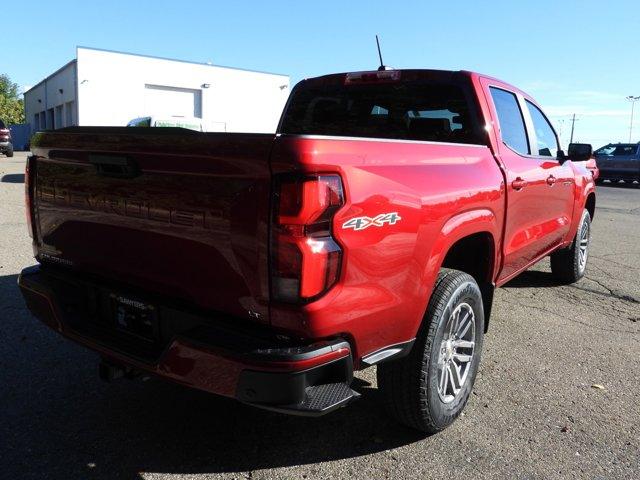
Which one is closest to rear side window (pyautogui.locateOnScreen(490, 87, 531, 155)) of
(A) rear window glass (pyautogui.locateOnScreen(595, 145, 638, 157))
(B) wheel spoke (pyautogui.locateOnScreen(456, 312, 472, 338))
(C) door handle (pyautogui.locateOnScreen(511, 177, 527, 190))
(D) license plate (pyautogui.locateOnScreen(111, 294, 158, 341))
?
(C) door handle (pyautogui.locateOnScreen(511, 177, 527, 190))

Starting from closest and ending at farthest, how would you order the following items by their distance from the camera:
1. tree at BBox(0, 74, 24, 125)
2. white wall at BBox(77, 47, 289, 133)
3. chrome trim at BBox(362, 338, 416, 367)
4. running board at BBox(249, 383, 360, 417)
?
running board at BBox(249, 383, 360, 417) → chrome trim at BBox(362, 338, 416, 367) → white wall at BBox(77, 47, 289, 133) → tree at BBox(0, 74, 24, 125)

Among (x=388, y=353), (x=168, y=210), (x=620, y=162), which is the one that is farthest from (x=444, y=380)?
(x=620, y=162)

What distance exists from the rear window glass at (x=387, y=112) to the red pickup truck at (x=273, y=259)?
40 centimetres

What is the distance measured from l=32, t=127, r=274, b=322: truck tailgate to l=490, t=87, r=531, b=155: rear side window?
2319 millimetres

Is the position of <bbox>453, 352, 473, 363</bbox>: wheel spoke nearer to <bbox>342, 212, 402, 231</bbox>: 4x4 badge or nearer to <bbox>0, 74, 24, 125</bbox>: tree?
<bbox>342, 212, 402, 231</bbox>: 4x4 badge

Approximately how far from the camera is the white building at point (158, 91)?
2994 centimetres

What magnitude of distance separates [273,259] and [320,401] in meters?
0.58

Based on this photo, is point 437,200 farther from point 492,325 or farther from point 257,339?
point 492,325

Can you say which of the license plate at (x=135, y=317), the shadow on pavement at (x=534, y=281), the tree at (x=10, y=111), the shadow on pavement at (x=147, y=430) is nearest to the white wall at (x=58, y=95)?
the tree at (x=10, y=111)

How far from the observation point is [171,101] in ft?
107

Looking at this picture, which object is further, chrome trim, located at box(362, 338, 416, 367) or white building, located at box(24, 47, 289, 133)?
white building, located at box(24, 47, 289, 133)

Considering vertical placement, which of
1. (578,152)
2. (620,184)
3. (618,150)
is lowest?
(620,184)

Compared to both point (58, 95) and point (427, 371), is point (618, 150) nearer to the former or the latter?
point (427, 371)

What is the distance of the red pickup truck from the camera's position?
2.06 m
